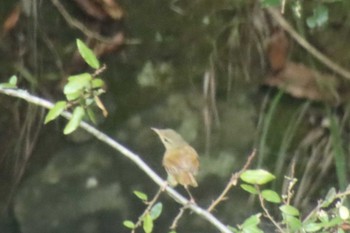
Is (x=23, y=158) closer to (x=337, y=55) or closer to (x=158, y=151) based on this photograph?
(x=158, y=151)

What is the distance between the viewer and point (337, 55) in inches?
75.3

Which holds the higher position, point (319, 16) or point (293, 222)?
point (319, 16)

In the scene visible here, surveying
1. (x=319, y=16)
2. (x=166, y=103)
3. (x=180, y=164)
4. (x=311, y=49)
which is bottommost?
(x=166, y=103)

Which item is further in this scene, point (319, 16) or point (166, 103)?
point (166, 103)

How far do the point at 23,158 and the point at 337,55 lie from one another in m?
0.72

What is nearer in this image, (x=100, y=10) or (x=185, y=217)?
(x=100, y=10)

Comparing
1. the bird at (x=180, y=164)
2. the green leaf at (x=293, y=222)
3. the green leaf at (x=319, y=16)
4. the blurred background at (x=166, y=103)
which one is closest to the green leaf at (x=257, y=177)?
the green leaf at (x=293, y=222)

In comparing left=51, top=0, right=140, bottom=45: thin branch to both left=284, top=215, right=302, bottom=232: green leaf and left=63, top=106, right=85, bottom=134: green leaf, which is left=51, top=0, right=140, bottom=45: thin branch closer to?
left=63, top=106, right=85, bottom=134: green leaf

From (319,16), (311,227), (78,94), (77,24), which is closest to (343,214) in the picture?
(311,227)

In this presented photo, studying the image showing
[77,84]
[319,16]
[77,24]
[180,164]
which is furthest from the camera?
[77,24]

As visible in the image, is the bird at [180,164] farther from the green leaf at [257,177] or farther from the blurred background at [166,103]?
the blurred background at [166,103]

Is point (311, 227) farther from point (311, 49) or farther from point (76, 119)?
point (311, 49)

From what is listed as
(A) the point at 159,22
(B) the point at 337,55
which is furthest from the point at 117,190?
(B) the point at 337,55

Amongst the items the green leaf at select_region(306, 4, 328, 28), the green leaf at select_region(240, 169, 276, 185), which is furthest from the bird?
the green leaf at select_region(306, 4, 328, 28)
